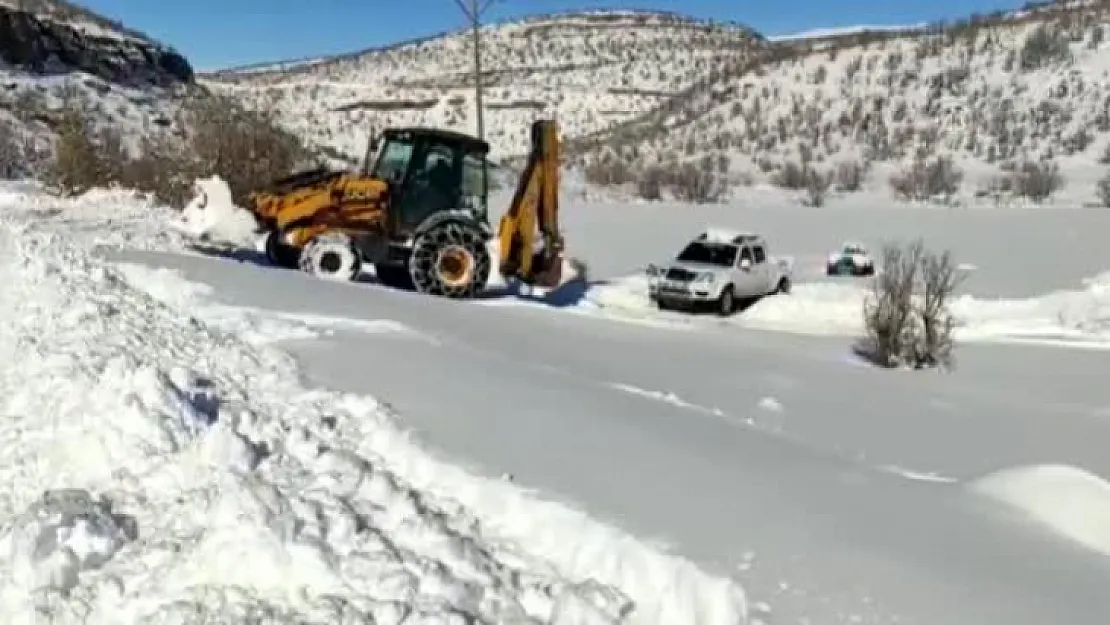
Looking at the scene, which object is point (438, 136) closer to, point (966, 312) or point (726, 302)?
point (726, 302)

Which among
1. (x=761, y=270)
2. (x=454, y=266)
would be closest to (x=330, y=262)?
(x=454, y=266)

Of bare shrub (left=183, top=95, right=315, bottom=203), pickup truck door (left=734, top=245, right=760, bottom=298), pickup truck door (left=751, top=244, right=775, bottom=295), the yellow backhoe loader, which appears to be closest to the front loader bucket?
the yellow backhoe loader

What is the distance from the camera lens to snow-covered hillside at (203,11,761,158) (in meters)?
94.2

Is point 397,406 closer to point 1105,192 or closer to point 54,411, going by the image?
point 54,411

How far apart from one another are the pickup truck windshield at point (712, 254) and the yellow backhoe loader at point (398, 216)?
A: 8525mm

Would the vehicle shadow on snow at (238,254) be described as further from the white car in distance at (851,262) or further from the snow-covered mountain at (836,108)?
the snow-covered mountain at (836,108)

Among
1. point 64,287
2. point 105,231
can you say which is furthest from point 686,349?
point 105,231

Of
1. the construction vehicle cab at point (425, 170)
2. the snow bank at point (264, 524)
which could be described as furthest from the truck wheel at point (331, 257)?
the snow bank at point (264, 524)

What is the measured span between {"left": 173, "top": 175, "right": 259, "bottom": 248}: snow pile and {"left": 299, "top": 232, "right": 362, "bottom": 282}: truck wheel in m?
4.06

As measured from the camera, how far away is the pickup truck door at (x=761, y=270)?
2644cm

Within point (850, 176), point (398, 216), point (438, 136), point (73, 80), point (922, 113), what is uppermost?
point (73, 80)

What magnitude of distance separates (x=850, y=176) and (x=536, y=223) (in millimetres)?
44360

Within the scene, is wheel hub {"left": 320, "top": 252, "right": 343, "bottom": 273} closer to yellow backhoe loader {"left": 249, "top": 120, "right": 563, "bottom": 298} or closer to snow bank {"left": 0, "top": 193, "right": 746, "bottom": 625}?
yellow backhoe loader {"left": 249, "top": 120, "right": 563, "bottom": 298}

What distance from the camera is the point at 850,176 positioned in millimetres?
61156
